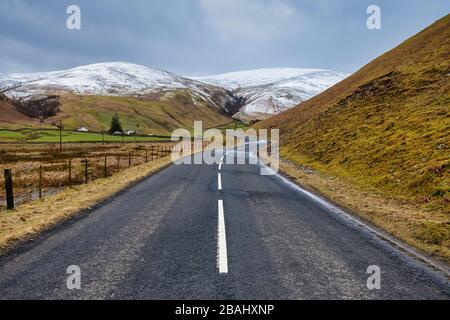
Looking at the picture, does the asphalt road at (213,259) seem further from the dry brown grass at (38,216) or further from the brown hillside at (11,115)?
the brown hillside at (11,115)

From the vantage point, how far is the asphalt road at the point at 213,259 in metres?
5.24

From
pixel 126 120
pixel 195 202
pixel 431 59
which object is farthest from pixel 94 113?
pixel 195 202

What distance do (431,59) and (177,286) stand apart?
49.5 m

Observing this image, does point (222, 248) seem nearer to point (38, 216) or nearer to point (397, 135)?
point (38, 216)

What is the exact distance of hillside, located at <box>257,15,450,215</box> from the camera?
15531 millimetres

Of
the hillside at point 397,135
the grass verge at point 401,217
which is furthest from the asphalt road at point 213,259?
the hillside at point 397,135

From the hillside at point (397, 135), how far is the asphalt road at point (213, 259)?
355 centimetres

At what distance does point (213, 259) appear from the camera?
656 centimetres

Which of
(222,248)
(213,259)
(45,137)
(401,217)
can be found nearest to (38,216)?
(222,248)

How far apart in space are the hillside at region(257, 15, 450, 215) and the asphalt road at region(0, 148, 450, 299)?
3.55m

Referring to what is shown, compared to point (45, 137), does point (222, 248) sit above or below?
below

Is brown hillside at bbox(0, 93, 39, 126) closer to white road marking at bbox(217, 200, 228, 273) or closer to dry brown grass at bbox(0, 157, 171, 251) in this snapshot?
dry brown grass at bbox(0, 157, 171, 251)

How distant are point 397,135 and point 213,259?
72.8 feet
